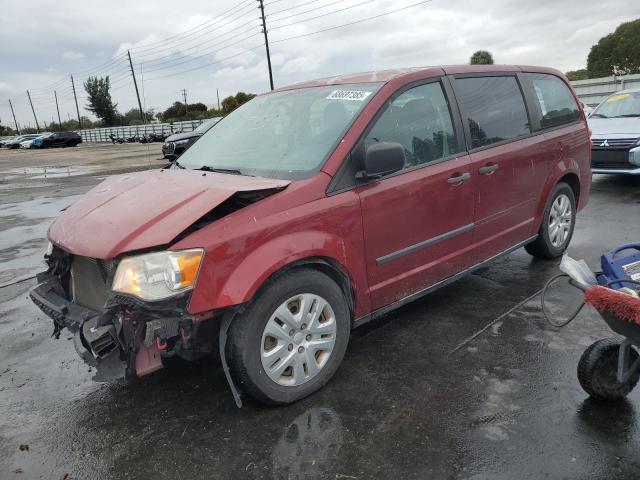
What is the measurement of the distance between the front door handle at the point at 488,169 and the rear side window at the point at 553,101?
981 millimetres

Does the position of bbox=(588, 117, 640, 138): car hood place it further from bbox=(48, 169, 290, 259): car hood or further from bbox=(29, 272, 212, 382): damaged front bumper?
bbox=(29, 272, 212, 382): damaged front bumper

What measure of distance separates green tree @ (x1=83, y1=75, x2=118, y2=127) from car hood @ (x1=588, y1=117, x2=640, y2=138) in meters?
77.4

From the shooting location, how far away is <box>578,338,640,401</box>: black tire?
8.65 feet

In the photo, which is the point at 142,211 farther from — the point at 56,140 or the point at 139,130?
the point at 56,140

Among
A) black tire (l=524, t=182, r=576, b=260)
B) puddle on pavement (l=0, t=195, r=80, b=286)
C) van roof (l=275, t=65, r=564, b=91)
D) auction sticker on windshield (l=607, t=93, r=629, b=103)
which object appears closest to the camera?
van roof (l=275, t=65, r=564, b=91)

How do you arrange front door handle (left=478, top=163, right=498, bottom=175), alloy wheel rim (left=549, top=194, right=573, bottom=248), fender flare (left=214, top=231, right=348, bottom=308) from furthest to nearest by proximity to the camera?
alloy wheel rim (left=549, top=194, right=573, bottom=248) → front door handle (left=478, top=163, right=498, bottom=175) → fender flare (left=214, top=231, right=348, bottom=308)

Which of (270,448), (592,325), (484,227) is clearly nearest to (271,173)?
(270,448)

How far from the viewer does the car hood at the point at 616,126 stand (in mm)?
8367

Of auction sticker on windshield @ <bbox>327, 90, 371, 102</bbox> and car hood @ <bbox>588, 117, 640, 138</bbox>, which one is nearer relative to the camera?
auction sticker on windshield @ <bbox>327, 90, 371, 102</bbox>

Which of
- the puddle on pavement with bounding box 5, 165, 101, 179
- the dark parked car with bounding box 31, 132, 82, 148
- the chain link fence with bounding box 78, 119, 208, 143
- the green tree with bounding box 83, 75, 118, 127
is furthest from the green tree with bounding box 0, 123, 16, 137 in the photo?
the puddle on pavement with bounding box 5, 165, 101, 179

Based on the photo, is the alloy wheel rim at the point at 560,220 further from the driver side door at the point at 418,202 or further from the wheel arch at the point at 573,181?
the driver side door at the point at 418,202

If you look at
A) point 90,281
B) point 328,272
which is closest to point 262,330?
point 328,272

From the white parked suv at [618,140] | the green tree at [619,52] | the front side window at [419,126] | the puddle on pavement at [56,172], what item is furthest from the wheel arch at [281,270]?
the green tree at [619,52]

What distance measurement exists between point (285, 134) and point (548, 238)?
288 centimetres
